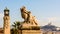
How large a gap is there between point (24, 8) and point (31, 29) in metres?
1.42

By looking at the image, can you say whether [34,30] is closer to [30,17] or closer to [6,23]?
[30,17]

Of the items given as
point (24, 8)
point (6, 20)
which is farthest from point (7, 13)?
point (24, 8)

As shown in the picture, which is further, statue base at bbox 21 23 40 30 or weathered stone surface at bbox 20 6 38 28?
weathered stone surface at bbox 20 6 38 28

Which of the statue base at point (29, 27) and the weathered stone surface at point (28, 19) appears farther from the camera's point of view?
the weathered stone surface at point (28, 19)

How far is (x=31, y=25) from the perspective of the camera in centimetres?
1518

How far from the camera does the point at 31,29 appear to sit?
49.8 ft

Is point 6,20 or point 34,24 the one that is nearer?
point 34,24

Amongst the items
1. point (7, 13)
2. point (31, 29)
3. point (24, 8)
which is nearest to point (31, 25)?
point (31, 29)

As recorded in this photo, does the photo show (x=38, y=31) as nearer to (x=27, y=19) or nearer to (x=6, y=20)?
(x=27, y=19)

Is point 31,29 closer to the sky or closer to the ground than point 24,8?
closer to the ground

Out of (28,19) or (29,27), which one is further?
(28,19)

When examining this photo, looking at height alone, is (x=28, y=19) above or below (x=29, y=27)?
above

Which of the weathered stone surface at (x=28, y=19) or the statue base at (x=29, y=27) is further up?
the weathered stone surface at (x=28, y=19)

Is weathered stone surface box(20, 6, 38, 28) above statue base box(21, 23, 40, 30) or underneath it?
above
